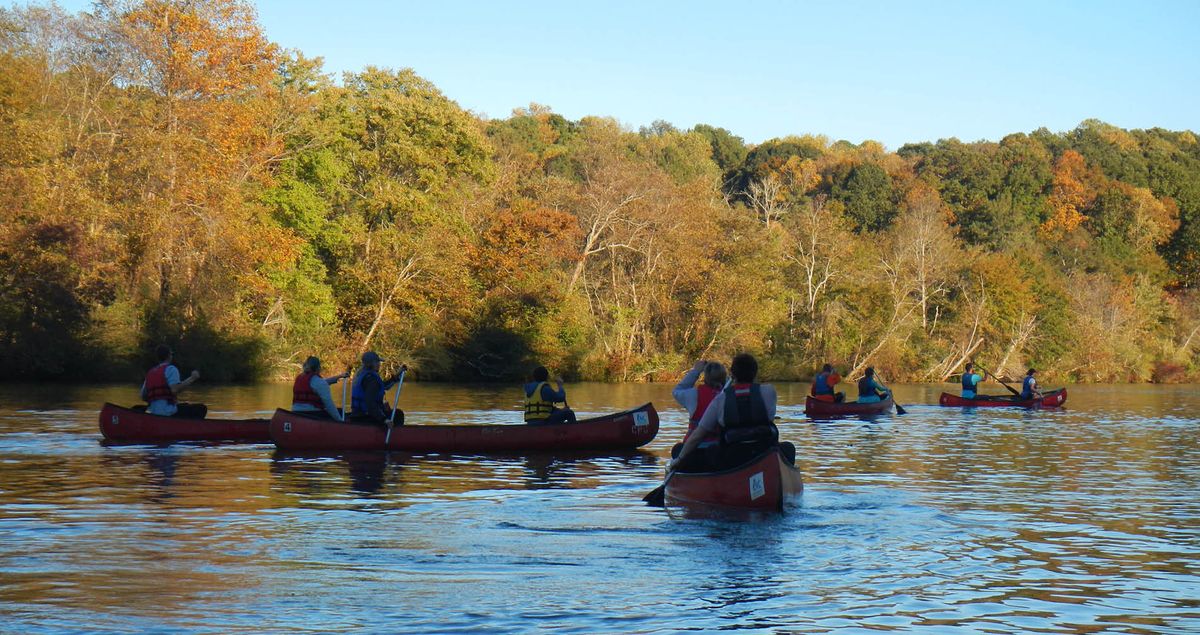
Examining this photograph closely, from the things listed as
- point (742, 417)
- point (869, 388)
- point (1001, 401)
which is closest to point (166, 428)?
point (742, 417)

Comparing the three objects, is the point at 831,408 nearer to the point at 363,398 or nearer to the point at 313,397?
the point at 363,398

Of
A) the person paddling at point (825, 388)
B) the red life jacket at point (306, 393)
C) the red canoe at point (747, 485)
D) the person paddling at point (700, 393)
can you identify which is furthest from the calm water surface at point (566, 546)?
the person paddling at point (825, 388)

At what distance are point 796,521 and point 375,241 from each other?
140 feet

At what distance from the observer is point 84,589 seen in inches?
366

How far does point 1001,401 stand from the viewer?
37344 millimetres

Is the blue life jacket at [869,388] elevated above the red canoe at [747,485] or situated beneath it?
elevated above

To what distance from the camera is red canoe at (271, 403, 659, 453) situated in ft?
66.9

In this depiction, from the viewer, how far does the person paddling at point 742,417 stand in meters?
13.0

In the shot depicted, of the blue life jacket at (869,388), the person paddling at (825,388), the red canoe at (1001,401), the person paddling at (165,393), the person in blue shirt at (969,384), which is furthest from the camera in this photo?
the person in blue shirt at (969,384)

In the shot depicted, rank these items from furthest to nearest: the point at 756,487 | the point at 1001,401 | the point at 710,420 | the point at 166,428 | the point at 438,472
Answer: the point at 1001,401
the point at 166,428
the point at 438,472
the point at 710,420
the point at 756,487

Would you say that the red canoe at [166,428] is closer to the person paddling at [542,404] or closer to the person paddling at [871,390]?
the person paddling at [542,404]

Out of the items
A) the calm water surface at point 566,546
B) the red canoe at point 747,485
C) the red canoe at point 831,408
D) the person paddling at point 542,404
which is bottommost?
the calm water surface at point 566,546

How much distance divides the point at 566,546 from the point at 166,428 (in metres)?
12.5

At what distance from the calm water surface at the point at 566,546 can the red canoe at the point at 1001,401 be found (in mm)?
15962
